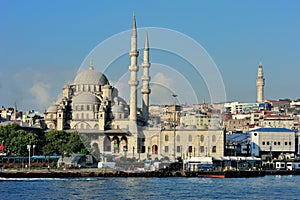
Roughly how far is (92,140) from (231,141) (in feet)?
69.7

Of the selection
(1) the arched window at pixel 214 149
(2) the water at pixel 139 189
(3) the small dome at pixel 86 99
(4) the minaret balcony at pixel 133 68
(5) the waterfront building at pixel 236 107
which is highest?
(5) the waterfront building at pixel 236 107

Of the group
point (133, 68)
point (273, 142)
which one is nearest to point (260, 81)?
point (273, 142)

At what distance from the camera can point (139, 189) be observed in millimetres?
45344

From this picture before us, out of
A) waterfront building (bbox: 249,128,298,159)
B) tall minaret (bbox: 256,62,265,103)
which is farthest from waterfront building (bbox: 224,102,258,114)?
waterfront building (bbox: 249,128,298,159)

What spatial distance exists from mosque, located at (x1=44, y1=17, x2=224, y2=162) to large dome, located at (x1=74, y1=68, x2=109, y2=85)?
2.25m

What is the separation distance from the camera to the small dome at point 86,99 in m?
88.7

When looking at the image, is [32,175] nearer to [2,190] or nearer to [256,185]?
[2,190]

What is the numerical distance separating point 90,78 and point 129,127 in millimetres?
11832

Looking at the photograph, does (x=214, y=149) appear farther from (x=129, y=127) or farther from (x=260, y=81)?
(x=260, y=81)

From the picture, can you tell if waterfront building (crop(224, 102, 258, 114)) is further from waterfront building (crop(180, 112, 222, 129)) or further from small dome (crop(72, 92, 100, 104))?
small dome (crop(72, 92, 100, 104))

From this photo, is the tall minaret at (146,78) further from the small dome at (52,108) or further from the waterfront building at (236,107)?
the waterfront building at (236,107)

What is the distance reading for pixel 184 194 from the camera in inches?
1670

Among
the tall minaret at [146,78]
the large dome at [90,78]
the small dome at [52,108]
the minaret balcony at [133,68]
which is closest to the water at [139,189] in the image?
the minaret balcony at [133,68]

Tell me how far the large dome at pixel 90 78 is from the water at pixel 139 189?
38.8m
